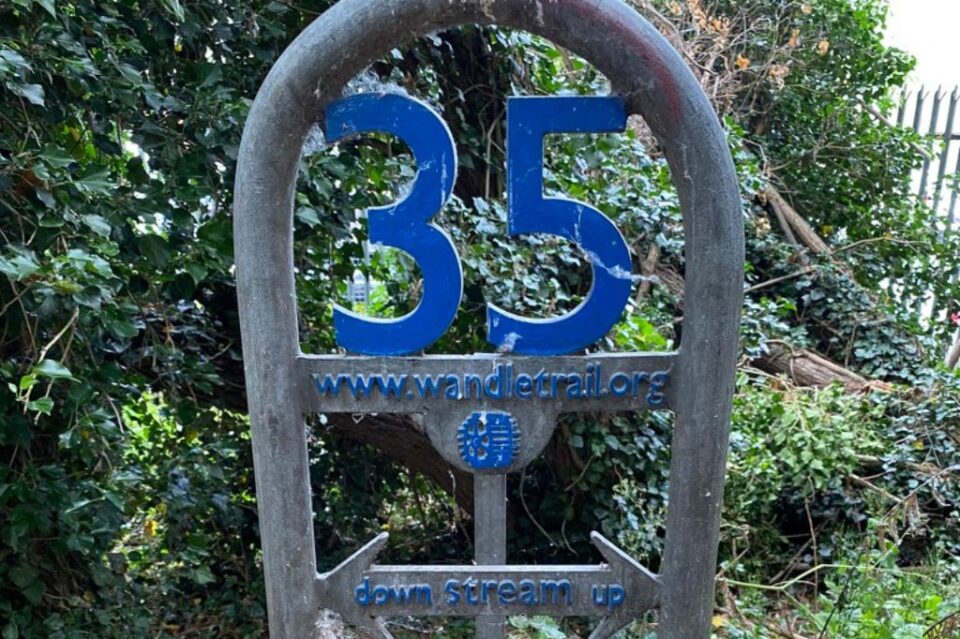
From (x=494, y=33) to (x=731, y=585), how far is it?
2.30m

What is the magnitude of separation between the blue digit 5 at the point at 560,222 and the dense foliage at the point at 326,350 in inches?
13.9

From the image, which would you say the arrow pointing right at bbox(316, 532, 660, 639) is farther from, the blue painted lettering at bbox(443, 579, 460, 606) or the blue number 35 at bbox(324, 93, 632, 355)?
the blue number 35 at bbox(324, 93, 632, 355)

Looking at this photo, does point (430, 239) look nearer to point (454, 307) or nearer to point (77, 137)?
point (454, 307)

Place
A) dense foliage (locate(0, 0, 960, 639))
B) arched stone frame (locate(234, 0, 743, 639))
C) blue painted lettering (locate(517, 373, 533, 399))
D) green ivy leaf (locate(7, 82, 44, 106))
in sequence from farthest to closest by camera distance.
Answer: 1. dense foliage (locate(0, 0, 960, 639))
2. green ivy leaf (locate(7, 82, 44, 106))
3. blue painted lettering (locate(517, 373, 533, 399))
4. arched stone frame (locate(234, 0, 743, 639))

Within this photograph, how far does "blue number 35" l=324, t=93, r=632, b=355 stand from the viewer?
1.58m

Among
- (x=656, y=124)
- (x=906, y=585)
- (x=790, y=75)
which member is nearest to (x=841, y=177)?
(x=790, y=75)

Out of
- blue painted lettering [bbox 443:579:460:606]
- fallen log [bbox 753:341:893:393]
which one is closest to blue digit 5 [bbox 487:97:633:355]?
blue painted lettering [bbox 443:579:460:606]

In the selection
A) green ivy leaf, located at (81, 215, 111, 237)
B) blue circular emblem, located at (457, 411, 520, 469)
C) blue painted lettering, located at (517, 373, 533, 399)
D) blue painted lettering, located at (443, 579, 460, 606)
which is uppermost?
green ivy leaf, located at (81, 215, 111, 237)

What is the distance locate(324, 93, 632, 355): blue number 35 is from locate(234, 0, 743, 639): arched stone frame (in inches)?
3.1

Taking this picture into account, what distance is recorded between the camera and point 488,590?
175 cm

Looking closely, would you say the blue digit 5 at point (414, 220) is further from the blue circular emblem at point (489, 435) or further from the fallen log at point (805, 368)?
the fallen log at point (805, 368)

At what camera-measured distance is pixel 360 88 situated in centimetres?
166

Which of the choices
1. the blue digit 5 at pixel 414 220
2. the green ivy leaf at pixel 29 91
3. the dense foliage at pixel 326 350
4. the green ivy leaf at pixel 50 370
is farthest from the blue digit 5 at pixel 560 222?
the green ivy leaf at pixel 29 91

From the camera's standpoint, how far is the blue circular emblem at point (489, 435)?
1.69m
